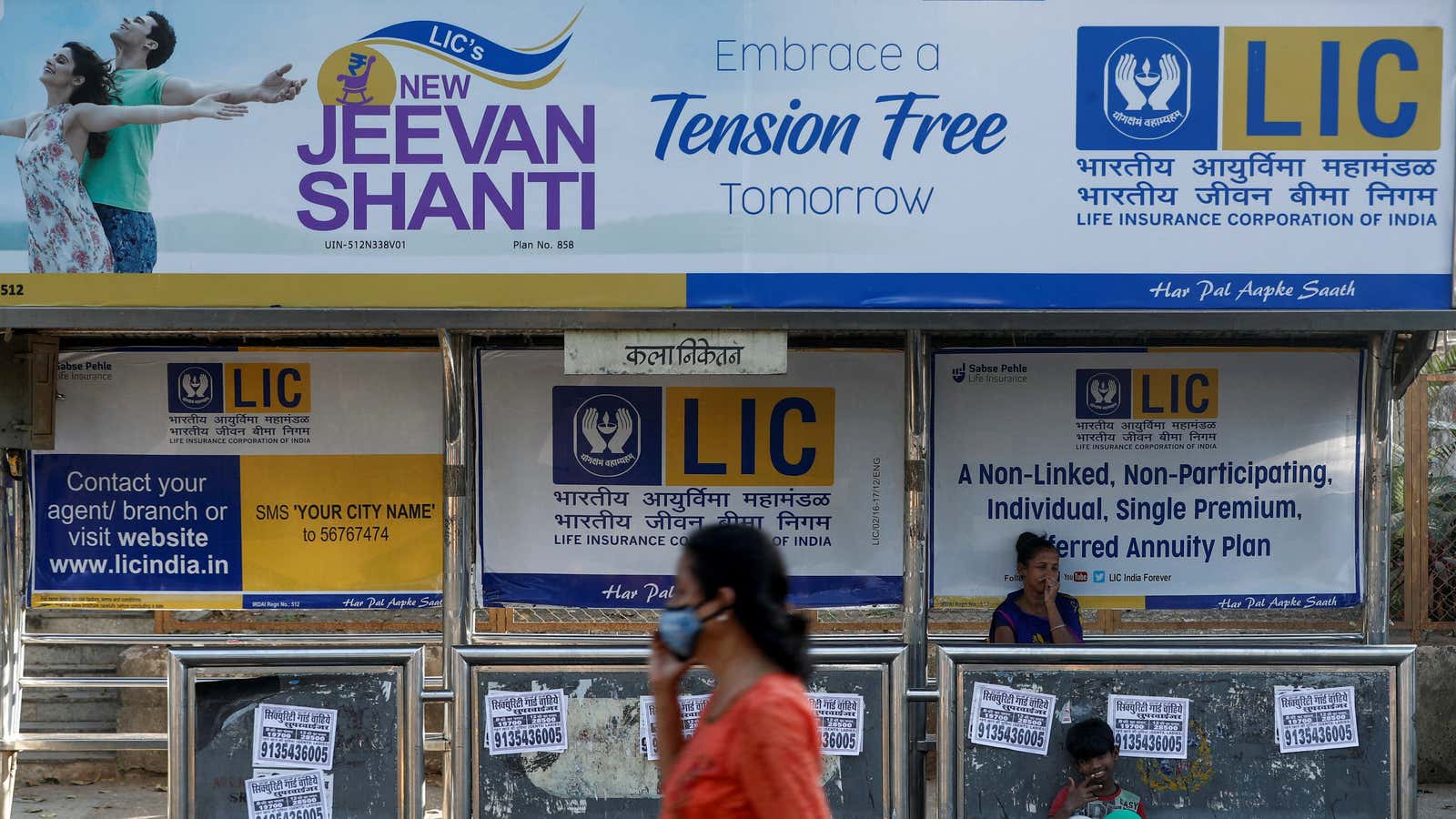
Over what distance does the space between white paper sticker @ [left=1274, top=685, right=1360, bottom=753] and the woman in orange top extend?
357 cm

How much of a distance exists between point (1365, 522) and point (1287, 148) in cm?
185

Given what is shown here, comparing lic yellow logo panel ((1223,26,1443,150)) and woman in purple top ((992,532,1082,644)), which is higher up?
lic yellow logo panel ((1223,26,1443,150))

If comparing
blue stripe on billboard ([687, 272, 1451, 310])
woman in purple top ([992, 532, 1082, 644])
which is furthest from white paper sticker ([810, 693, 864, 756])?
blue stripe on billboard ([687, 272, 1451, 310])

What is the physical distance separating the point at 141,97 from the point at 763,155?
7.92 feet

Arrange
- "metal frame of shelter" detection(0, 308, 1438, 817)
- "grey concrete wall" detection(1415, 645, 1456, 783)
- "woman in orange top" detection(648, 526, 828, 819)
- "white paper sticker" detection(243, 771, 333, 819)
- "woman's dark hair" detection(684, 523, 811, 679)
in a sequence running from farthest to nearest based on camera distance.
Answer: "grey concrete wall" detection(1415, 645, 1456, 783) → "white paper sticker" detection(243, 771, 333, 819) → "metal frame of shelter" detection(0, 308, 1438, 817) → "woman's dark hair" detection(684, 523, 811, 679) → "woman in orange top" detection(648, 526, 828, 819)

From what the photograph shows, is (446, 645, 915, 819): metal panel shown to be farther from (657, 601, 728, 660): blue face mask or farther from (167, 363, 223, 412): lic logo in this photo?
(657, 601, 728, 660): blue face mask

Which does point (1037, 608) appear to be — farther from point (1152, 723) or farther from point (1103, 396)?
point (1103, 396)

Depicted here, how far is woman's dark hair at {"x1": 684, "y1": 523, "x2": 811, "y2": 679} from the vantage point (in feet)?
8.22

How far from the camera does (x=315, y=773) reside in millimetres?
5293

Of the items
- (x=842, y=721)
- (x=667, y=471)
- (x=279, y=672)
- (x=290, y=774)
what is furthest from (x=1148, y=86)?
(x=290, y=774)

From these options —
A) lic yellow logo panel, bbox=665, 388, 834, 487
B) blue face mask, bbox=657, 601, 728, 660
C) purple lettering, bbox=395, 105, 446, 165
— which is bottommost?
blue face mask, bbox=657, 601, 728, 660

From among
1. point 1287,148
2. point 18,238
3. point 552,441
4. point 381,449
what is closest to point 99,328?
point 18,238

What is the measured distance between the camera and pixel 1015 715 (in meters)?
5.31

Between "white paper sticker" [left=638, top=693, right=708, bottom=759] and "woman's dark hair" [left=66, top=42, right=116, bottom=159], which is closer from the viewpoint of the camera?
"woman's dark hair" [left=66, top=42, right=116, bottom=159]
